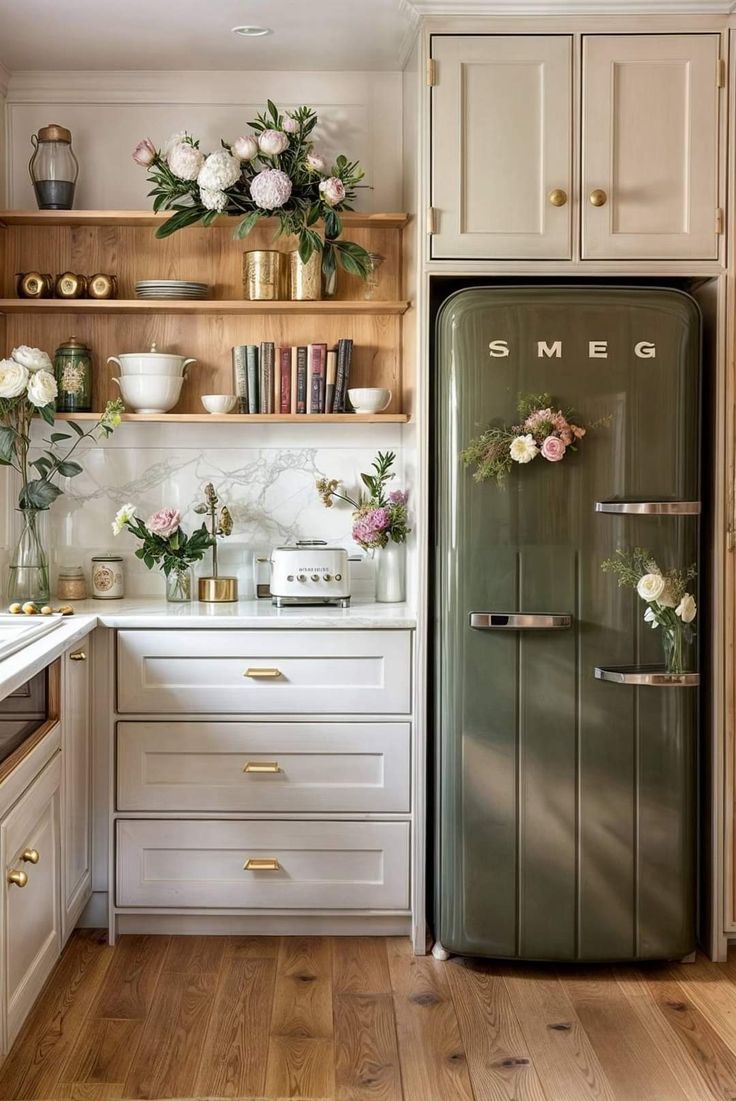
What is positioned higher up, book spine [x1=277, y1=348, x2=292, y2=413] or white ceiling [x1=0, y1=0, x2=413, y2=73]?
white ceiling [x1=0, y1=0, x2=413, y2=73]

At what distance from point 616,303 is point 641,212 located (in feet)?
0.97

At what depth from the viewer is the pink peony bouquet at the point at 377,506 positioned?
3184 millimetres

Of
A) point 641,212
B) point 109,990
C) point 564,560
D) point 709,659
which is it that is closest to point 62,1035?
point 109,990

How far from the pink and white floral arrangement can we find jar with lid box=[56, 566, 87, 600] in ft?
4.35

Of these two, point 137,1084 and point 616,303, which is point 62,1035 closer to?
point 137,1084

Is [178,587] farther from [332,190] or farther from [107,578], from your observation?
[332,190]

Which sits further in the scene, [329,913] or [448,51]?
[329,913]

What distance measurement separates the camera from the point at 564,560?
109 inches

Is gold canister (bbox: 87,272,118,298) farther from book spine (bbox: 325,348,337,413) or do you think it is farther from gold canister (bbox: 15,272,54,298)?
book spine (bbox: 325,348,337,413)

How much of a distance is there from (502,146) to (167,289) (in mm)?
1076

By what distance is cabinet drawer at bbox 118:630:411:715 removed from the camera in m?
2.96

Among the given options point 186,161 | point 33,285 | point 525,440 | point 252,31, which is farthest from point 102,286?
point 525,440

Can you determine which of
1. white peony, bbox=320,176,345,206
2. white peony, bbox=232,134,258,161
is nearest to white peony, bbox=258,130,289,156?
white peony, bbox=232,134,258,161

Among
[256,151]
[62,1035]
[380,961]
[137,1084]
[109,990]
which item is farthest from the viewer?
[256,151]
